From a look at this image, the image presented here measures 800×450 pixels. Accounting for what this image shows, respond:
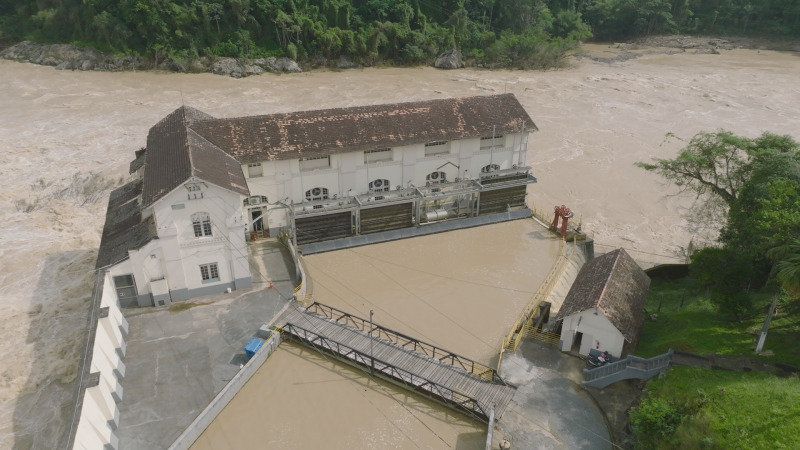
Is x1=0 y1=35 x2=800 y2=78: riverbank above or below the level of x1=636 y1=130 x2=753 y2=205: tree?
below

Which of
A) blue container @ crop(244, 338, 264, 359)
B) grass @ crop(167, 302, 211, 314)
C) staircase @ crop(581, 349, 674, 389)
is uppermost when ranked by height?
staircase @ crop(581, 349, 674, 389)

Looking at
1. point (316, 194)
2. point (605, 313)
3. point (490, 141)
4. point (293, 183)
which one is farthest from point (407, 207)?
point (605, 313)

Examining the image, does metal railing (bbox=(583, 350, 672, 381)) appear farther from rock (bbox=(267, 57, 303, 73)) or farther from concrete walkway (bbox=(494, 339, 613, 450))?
rock (bbox=(267, 57, 303, 73))

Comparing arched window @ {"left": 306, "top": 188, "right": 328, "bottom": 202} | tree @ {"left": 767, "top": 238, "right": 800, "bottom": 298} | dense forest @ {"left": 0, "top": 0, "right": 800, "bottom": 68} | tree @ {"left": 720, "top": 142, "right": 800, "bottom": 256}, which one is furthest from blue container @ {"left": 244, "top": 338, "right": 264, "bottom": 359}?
dense forest @ {"left": 0, "top": 0, "right": 800, "bottom": 68}

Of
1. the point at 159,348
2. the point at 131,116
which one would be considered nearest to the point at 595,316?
the point at 159,348

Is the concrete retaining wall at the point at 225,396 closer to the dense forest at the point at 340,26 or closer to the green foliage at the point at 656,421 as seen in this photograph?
the green foliage at the point at 656,421

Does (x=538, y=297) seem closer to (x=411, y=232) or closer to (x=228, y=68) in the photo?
(x=411, y=232)

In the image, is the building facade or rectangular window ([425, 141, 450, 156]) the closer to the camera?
the building facade
